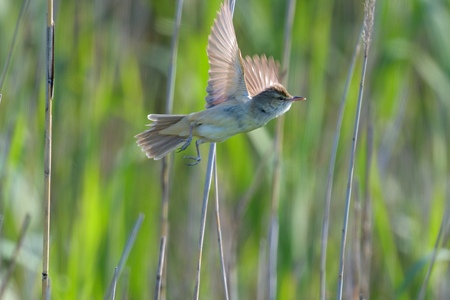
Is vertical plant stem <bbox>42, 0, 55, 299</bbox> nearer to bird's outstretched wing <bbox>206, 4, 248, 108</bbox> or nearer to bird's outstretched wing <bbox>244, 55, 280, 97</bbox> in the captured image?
bird's outstretched wing <bbox>206, 4, 248, 108</bbox>

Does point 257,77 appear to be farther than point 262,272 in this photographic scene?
No

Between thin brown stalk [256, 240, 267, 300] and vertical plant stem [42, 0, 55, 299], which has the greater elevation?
vertical plant stem [42, 0, 55, 299]

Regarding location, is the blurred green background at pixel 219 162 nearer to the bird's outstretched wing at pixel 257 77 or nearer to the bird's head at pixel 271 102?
the bird's outstretched wing at pixel 257 77

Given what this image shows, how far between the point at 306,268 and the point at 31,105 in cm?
146

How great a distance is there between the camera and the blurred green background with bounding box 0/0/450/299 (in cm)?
351

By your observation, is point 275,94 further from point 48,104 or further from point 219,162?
point 219,162

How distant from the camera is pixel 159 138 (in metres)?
2.68

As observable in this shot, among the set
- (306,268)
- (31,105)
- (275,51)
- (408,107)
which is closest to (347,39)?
(408,107)

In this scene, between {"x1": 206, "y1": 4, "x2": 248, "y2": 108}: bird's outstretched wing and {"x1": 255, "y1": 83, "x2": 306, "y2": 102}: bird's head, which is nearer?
{"x1": 206, "y1": 4, "x2": 248, "y2": 108}: bird's outstretched wing

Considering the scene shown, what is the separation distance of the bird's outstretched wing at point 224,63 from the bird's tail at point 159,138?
0.15m

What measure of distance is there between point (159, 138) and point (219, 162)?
4.25ft

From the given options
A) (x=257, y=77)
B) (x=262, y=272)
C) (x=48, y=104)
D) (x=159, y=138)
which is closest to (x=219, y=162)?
(x=262, y=272)

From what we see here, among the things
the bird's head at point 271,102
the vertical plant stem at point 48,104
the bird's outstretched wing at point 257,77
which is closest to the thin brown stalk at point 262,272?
the bird's outstretched wing at point 257,77

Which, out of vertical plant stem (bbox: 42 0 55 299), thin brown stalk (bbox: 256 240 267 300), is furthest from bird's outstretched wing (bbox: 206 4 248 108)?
thin brown stalk (bbox: 256 240 267 300)
